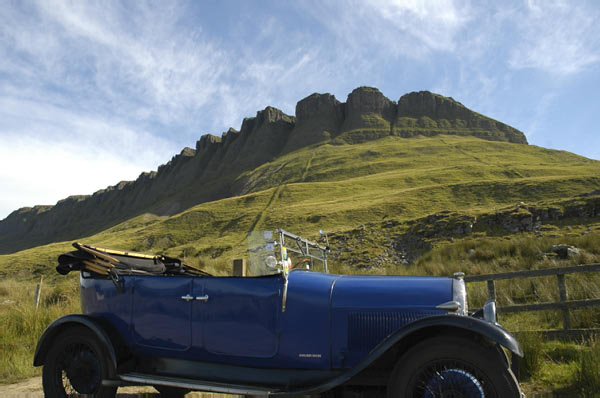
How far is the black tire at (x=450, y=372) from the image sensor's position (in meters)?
2.83

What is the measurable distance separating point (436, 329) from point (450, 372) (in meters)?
0.33

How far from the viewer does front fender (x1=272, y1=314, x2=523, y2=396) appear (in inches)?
113

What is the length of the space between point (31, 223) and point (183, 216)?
146m

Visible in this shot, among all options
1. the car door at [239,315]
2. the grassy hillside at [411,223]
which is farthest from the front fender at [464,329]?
the grassy hillside at [411,223]

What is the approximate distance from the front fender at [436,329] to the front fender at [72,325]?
1.79m

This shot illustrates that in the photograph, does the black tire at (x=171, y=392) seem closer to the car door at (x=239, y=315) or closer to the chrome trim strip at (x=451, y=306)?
the car door at (x=239, y=315)

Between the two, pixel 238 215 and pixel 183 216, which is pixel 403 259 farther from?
pixel 183 216

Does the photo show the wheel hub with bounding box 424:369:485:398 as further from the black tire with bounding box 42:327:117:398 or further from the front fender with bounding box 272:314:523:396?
the black tire with bounding box 42:327:117:398

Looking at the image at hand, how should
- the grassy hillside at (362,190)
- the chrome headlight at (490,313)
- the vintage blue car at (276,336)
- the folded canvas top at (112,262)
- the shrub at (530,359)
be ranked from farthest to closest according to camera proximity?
the grassy hillside at (362,190) < the shrub at (530,359) < the folded canvas top at (112,262) < the chrome headlight at (490,313) < the vintage blue car at (276,336)

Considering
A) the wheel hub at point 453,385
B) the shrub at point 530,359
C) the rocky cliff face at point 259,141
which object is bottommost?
the shrub at point 530,359

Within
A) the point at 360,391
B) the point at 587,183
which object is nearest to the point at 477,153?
the point at 587,183

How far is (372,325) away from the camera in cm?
344

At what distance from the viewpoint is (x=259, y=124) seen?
153 m

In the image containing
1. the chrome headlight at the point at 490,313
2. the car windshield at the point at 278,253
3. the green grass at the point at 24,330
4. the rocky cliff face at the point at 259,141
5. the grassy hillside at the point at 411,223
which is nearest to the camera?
the chrome headlight at the point at 490,313
